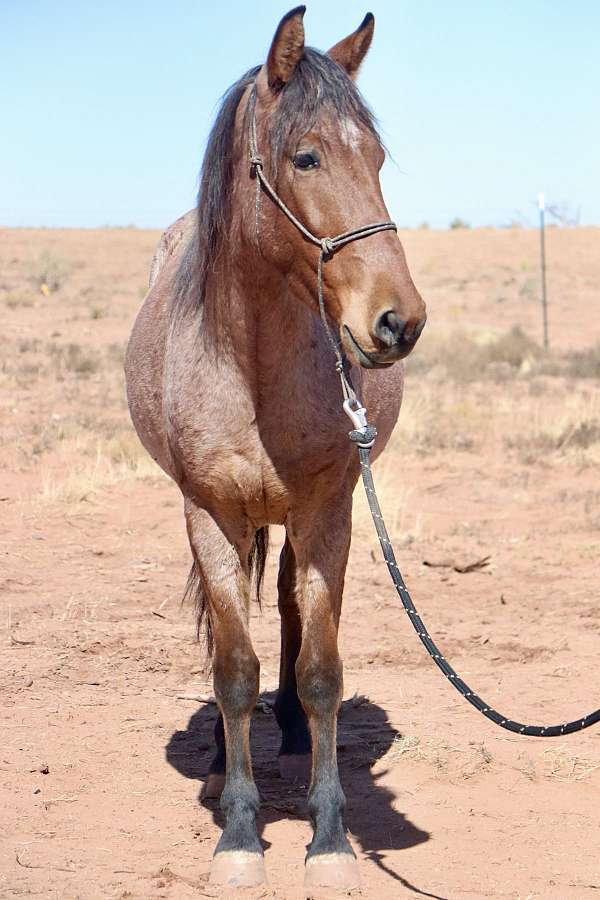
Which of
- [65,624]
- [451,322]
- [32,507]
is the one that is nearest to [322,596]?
[65,624]

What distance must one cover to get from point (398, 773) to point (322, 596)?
123 cm

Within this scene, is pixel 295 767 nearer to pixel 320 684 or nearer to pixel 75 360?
pixel 320 684

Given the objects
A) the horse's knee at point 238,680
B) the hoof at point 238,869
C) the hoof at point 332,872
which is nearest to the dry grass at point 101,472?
the horse's knee at point 238,680

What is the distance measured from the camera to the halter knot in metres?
3.29

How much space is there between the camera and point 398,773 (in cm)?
475

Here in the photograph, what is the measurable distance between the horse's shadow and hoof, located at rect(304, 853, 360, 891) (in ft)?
0.57

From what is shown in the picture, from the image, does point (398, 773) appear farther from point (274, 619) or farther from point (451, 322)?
point (451, 322)

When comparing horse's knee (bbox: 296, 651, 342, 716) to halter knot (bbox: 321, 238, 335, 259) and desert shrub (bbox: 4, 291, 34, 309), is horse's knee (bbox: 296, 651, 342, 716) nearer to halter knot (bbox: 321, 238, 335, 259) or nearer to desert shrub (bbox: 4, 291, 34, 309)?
halter knot (bbox: 321, 238, 335, 259)

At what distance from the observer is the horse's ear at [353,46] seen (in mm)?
3754

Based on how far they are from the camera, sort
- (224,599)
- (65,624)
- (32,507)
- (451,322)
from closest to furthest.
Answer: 1. (224,599)
2. (65,624)
3. (32,507)
4. (451,322)

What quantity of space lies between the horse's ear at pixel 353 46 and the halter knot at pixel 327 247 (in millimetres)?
792

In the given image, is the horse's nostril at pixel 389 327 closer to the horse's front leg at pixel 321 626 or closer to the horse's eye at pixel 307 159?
the horse's eye at pixel 307 159

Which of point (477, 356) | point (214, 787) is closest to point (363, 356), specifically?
point (214, 787)

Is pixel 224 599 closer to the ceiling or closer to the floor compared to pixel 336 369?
closer to the floor
